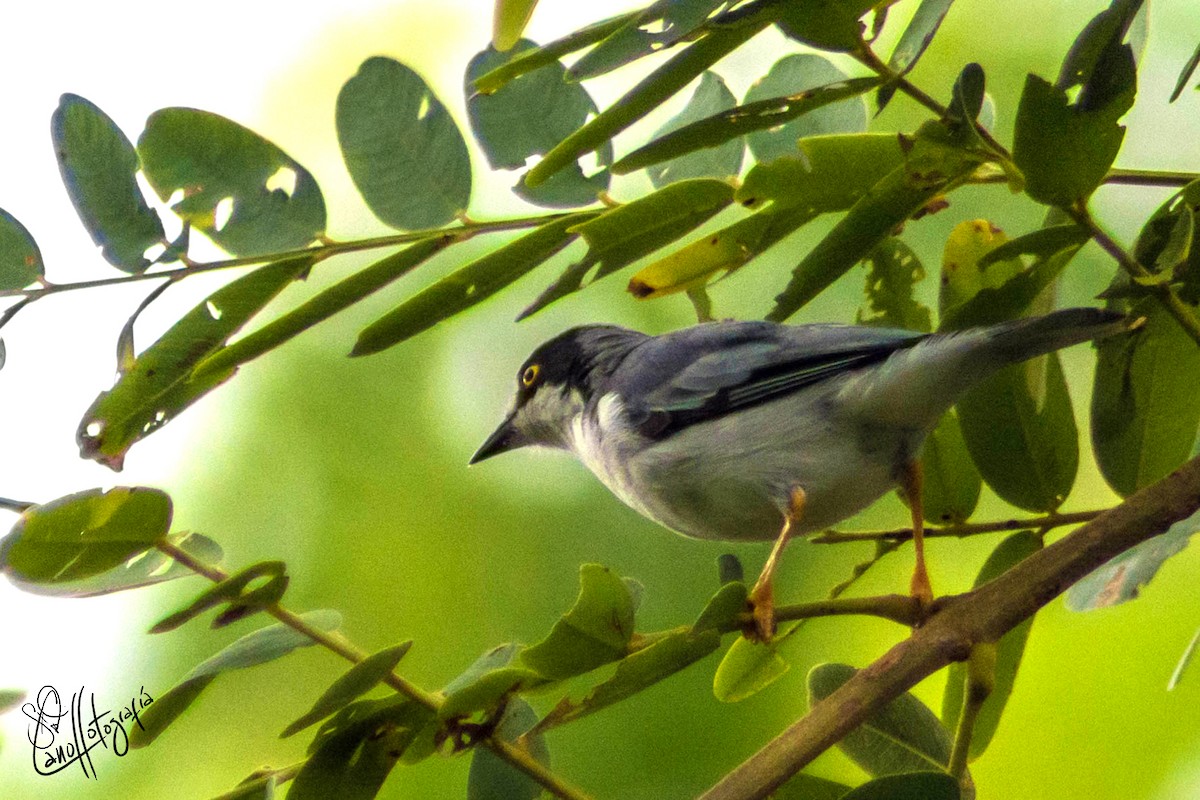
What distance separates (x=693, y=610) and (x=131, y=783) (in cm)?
218

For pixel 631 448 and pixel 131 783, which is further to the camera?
pixel 131 783

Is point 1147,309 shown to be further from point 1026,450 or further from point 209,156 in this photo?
point 209,156

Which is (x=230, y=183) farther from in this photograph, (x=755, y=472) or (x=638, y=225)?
(x=755, y=472)

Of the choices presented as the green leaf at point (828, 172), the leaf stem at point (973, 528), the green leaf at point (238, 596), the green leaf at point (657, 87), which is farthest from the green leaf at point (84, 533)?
the leaf stem at point (973, 528)

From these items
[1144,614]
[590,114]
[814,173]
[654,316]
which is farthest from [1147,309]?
[654,316]

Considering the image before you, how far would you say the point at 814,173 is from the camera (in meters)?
1.85

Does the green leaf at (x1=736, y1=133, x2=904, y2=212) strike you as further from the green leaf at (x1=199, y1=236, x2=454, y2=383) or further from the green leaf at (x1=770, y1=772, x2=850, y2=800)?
→ the green leaf at (x1=770, y1=772, x2=850, y2=800)

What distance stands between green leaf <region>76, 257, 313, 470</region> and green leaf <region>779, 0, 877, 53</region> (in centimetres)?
105

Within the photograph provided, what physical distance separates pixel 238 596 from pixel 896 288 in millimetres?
1427

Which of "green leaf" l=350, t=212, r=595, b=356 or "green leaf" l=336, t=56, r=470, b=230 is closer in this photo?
"green leaf" l=350, t=212, r=595, b=356

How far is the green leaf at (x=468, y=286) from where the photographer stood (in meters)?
2.05

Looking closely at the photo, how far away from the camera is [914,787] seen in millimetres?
1683

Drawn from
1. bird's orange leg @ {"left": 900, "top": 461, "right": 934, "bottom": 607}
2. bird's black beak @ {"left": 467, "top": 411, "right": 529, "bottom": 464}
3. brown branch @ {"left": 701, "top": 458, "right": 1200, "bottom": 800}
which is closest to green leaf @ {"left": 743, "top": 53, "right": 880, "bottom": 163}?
bird's orange leg @ {"left": 900, "top": 461, "right": 934, "bottom": 607}

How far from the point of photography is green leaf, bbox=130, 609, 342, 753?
1.81 metres
